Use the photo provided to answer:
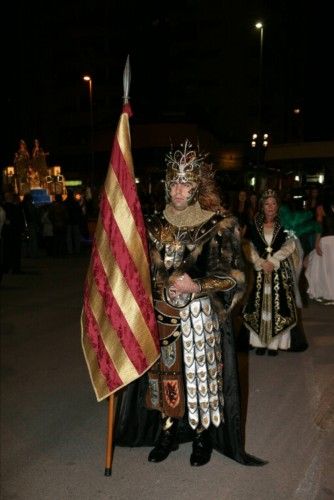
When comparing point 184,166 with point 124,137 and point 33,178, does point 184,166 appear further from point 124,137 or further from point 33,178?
point 33,178

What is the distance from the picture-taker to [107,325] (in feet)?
10.4

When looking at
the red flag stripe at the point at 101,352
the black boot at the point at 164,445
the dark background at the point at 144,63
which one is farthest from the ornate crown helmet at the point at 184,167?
the dark background at the point at 144,63

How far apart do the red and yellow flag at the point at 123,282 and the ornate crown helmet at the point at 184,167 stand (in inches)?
15.1

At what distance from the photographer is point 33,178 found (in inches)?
1078

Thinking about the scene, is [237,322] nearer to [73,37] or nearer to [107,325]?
[107,325]

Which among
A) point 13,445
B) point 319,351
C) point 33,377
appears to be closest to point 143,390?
point 13,445

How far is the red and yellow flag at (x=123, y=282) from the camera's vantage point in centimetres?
310

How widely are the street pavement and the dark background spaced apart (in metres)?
42.0

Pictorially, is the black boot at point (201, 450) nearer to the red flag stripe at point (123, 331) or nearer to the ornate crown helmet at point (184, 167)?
the red flag stripe at point (123, 331)

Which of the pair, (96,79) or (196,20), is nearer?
(196,20)

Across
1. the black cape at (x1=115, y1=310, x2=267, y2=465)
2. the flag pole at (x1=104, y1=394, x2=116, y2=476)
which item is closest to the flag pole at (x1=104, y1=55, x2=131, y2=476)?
the flag pole at (x1=104, y1=394, x2=116, y2=476)

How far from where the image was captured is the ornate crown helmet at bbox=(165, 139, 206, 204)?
3.41 metres

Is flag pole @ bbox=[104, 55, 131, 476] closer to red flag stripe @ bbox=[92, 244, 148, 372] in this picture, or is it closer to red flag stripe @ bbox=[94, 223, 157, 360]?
red flag stripe @ bbox=[92, 244, 148, 372]

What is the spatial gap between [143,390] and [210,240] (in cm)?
119
